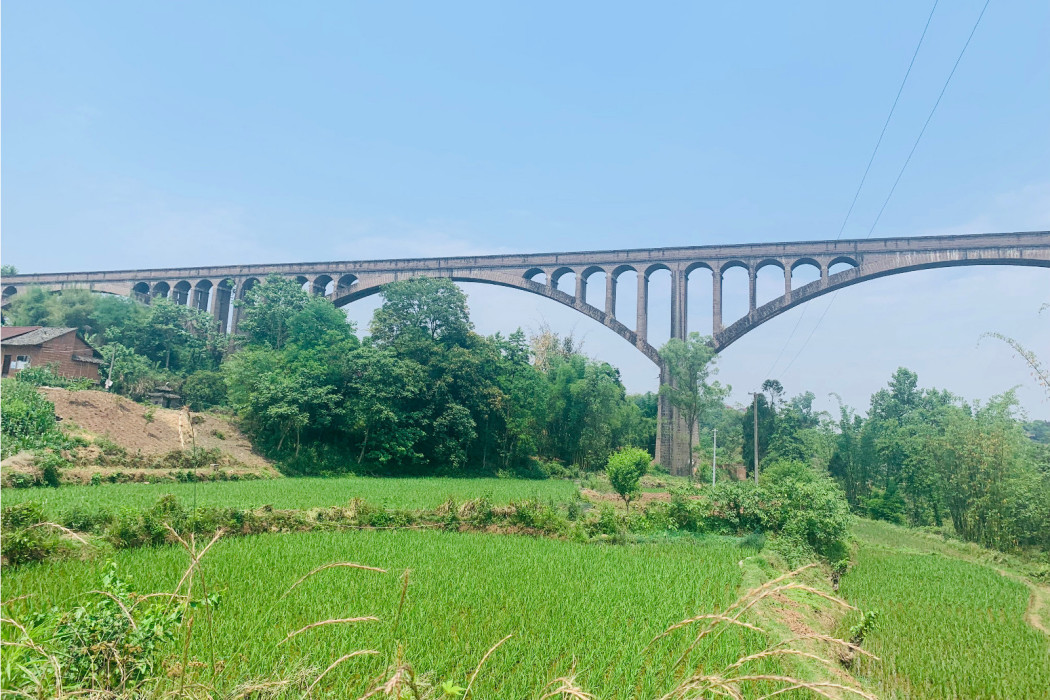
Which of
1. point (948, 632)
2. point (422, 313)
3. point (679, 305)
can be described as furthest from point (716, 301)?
point (948, 632)

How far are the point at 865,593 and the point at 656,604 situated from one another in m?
5.09

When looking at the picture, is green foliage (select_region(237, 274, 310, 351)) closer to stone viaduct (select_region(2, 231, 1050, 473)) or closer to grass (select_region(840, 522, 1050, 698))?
stone viaduct (select_region(2, 231, 1050, 473))

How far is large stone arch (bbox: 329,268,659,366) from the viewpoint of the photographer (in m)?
33.9

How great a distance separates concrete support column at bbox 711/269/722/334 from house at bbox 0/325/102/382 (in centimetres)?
3278

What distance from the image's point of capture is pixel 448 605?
249 inches

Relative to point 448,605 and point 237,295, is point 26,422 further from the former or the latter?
point 237,295

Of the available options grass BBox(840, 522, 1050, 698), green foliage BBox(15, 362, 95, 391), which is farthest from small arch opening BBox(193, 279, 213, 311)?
grass BBox(840, 522, 1050, 698)

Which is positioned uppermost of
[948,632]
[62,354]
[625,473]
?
[62,354]

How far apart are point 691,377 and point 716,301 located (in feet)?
14.2

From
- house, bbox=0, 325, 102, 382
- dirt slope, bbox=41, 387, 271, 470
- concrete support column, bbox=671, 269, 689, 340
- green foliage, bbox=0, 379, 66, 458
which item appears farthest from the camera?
concrete support column, bbox=671, 269, 689, 340

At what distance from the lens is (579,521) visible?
14.1 meters

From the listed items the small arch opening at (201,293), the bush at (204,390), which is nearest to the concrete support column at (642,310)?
the bush at (204,390)

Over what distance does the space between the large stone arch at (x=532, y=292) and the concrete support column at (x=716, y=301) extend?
3447 millimetres

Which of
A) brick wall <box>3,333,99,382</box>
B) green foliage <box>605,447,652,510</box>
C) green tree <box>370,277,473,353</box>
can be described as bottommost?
green foliage <box>605,447,652,510</box>
